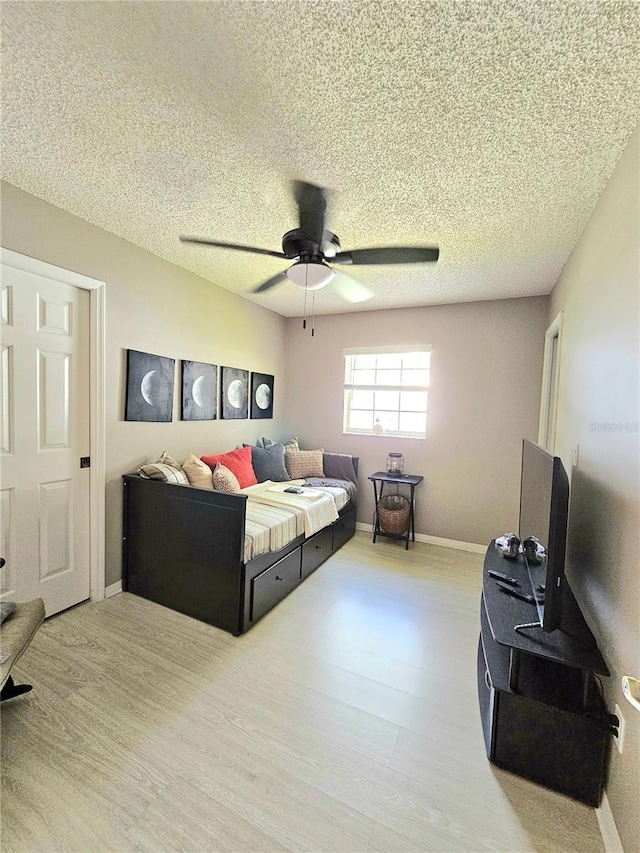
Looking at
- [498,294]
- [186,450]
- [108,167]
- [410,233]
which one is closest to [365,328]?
[498,294]

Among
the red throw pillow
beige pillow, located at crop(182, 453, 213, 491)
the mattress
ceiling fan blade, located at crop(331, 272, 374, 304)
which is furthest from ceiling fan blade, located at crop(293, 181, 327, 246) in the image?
the red throw pillow

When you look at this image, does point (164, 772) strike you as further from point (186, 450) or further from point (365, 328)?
point (365, 328)

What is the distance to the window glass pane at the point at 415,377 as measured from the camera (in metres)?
4.01

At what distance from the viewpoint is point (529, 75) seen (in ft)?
3.88

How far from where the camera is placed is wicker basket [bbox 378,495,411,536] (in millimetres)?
3820

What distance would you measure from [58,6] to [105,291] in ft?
5.38

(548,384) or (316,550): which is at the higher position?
(548,384)

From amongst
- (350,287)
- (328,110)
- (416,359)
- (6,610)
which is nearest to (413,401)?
(416,359)

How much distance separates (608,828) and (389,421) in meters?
3.36

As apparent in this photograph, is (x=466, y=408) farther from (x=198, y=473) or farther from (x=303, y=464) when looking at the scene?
(x=198, y=473)

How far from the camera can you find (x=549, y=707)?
4.39 ft

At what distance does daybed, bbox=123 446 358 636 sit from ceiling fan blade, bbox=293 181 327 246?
1.62 metres

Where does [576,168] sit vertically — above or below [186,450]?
above

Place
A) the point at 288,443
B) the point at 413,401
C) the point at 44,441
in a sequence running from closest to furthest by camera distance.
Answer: the point at 44,441
the point at 413,401
the point at 288,443
